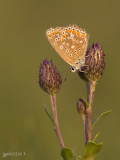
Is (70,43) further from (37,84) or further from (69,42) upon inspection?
(37,84)

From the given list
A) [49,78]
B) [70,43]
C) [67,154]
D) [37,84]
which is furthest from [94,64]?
[37,84]

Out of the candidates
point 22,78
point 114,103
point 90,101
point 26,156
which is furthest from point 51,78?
point 22,78

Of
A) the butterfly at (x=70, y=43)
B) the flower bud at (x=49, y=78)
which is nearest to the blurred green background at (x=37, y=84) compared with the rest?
the butterfly at (x=70, y=43)

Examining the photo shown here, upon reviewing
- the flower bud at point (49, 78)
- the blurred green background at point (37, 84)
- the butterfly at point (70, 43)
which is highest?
the butterfly at point (70, 43)

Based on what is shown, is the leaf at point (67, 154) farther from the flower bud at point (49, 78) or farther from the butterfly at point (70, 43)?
the butterfly at point (70, 43)

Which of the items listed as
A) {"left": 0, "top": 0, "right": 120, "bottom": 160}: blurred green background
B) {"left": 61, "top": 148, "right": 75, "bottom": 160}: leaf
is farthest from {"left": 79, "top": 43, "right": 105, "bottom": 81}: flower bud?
{"left": 61, "top": 148, "right": 75, "bottom": 160}: leaf

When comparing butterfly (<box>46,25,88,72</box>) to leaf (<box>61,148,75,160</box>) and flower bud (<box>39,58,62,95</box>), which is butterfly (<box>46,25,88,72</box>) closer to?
flower bud (<box>39,58,62,95</box>)

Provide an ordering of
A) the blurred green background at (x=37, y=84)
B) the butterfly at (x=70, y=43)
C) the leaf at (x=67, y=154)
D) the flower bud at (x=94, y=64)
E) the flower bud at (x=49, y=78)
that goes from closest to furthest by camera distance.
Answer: the leaf at (x=67, y=154)
the flower bud at (x=94, y=64)
the flower bud at (x=49, y=78)
the butterfly at (x=70, y=43)
the blurred green background at (x=37, y=84)
